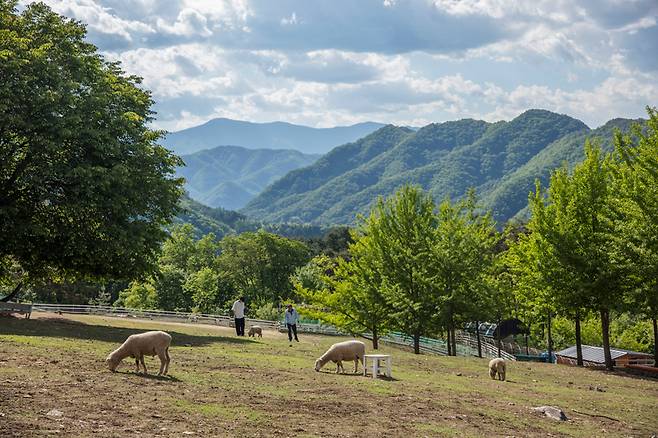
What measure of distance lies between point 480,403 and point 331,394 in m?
4.10

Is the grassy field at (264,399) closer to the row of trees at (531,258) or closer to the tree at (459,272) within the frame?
the row of trees at (531,258)

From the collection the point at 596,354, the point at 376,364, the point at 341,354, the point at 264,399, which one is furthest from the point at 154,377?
the point at 596,354

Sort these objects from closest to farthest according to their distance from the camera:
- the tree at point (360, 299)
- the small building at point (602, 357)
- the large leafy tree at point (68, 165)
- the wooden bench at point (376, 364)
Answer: the wooden bench at point (376, 364)
the large leafy tree at point (68, 165)
the tree at point (360, 299)
the small building at point (602, 357)

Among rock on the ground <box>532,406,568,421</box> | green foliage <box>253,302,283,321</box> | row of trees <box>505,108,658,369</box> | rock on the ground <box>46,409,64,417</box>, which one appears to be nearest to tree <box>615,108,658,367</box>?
row of trees <box>505,108,658,369</box>

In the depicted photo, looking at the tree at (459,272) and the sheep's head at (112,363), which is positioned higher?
the tree at (459,272)

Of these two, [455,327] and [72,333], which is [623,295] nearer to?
[455,327]

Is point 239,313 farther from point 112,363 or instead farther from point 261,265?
point 261,265

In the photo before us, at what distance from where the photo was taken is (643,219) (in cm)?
2877

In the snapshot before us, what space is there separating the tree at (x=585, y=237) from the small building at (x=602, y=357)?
68.7 ft

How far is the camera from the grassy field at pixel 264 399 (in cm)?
1269

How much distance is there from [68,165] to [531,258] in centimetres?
2274

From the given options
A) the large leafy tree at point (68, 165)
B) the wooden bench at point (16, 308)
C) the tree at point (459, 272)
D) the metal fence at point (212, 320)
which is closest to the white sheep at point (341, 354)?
the large leafy tree at point (68, 165)

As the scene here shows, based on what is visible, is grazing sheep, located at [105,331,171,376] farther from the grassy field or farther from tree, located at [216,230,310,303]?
tree, located at [216,230,310,303]

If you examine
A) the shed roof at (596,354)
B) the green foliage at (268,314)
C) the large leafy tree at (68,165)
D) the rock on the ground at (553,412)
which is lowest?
the shed roof at (596,354)
